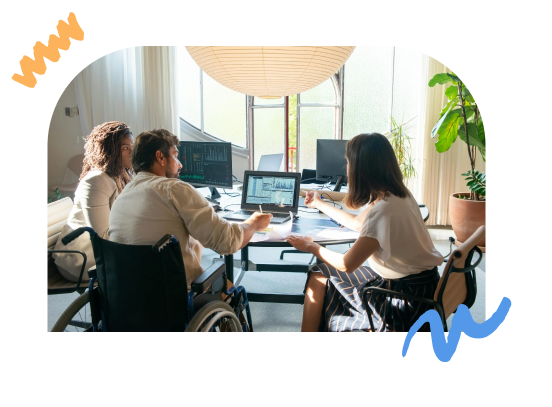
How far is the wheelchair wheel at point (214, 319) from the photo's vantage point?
152 centimetres

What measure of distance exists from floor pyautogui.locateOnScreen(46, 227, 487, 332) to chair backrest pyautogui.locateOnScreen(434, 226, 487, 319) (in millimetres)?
499

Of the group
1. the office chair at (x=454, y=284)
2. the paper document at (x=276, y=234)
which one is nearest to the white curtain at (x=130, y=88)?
the paper document at (x=276, y=234)

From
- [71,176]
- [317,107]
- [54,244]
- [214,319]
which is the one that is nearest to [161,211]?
[214,319]

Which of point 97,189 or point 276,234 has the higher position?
point 97,189

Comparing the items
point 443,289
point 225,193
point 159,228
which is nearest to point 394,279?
point 443,289

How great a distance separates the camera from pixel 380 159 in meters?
1.72

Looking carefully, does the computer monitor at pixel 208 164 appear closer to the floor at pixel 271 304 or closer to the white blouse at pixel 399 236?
the floor at pixel 271 304

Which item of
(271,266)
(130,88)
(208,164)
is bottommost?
(271,266)

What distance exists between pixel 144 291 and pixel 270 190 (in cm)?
128

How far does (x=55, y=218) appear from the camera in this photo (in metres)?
2.33

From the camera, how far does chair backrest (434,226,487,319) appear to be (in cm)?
152

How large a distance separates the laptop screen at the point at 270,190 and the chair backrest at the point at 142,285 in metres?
1.19

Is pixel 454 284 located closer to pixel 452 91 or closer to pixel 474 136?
pixel 474 136

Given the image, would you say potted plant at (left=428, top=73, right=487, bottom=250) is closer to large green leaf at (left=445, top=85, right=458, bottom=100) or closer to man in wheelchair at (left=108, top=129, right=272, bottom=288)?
large green leaf at (left=445, top=85, right=458, bottom=100)
